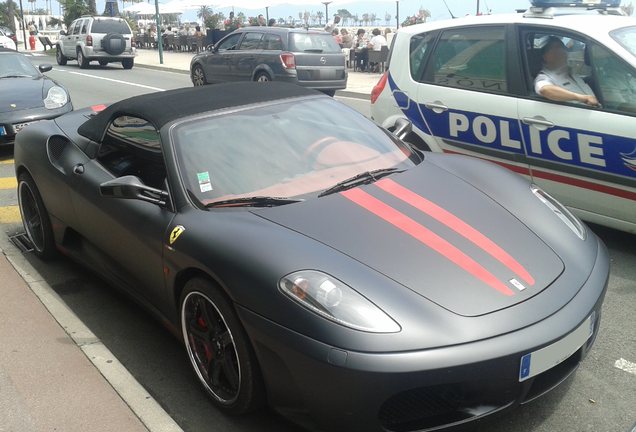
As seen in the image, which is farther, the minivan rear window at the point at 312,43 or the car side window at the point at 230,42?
the car side window at the point at 230,42

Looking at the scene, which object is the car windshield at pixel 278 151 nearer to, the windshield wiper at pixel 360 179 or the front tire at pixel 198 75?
the windshield wiper at pixel 360 179

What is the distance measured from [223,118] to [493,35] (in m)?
2.64

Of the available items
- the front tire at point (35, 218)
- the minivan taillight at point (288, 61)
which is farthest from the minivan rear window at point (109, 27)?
the front tire at point (35, 218)

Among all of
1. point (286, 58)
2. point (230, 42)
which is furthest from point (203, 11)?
point (286, 58)

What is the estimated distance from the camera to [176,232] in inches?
119

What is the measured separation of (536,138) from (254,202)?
2.53 m

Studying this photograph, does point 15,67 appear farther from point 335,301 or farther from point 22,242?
point 335,301

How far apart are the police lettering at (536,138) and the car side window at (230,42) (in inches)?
421

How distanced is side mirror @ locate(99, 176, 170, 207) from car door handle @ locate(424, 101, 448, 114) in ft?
9.41

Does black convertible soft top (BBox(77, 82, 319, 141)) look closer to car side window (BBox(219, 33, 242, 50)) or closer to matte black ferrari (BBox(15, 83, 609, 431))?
matte black ferrari (BBox(15, 83, 609, 431))

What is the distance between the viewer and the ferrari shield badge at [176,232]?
3.00m

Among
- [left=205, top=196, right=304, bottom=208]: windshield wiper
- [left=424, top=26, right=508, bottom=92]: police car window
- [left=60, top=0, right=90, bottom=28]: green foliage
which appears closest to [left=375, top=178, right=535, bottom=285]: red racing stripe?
[left=205, top=196, right=304, bottom=208]: windshield wiper

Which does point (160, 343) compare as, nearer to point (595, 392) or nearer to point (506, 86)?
point (595, 392)

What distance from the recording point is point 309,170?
133 inches
